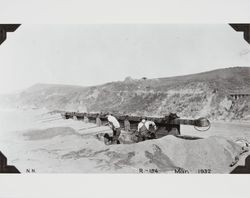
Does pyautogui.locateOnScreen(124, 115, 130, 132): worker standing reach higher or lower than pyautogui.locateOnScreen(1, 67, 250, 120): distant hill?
lower

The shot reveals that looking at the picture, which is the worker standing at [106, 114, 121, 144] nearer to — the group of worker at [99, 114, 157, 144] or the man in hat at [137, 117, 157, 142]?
the group of worker at [99, 114, 157, 144]

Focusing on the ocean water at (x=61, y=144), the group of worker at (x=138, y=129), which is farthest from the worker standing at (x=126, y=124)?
the ocean water at (x=61, y=144)

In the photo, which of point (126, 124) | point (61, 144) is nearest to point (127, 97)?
point (126, 124)

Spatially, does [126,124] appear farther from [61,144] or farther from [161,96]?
[61,144]

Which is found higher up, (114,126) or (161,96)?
(161,96)

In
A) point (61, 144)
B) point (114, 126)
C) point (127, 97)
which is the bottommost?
point (61, 144)

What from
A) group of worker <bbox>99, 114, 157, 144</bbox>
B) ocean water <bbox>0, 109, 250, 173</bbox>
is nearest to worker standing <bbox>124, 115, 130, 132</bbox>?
group of worker <bbox>99, 114, 157, 144</bbox>

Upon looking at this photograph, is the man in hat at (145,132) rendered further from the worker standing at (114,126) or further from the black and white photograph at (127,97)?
the worker standing at (114,126)
